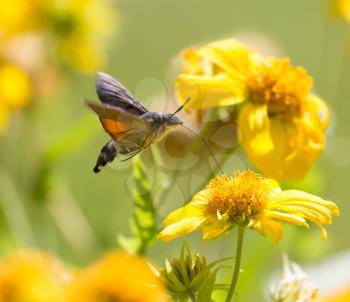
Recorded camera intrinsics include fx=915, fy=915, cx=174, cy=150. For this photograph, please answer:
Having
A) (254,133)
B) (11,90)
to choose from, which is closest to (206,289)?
(254,133)

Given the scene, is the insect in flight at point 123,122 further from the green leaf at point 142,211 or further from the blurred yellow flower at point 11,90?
the blurred yellow flower at point 11,90

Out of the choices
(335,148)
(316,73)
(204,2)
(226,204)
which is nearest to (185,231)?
(226,204)

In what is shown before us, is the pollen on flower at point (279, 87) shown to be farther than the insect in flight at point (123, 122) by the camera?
Yes

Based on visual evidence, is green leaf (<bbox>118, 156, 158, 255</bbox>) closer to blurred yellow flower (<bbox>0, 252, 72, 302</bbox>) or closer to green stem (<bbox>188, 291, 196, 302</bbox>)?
green stem (<bbox>188, 291, 196, 302</bbox>)

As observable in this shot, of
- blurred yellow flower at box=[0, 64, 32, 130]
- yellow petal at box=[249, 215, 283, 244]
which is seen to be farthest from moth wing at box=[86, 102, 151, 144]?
blurred yellow flower at box=[0, 64, 32, 130]

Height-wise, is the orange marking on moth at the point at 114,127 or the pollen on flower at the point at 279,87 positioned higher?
the pollen on flower at the point at 279,87

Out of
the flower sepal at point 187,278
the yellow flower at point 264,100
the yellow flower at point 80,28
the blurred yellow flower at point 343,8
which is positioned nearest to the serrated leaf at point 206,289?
the flower sepal at point 187,278

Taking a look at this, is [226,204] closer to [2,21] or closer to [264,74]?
[264,74]
